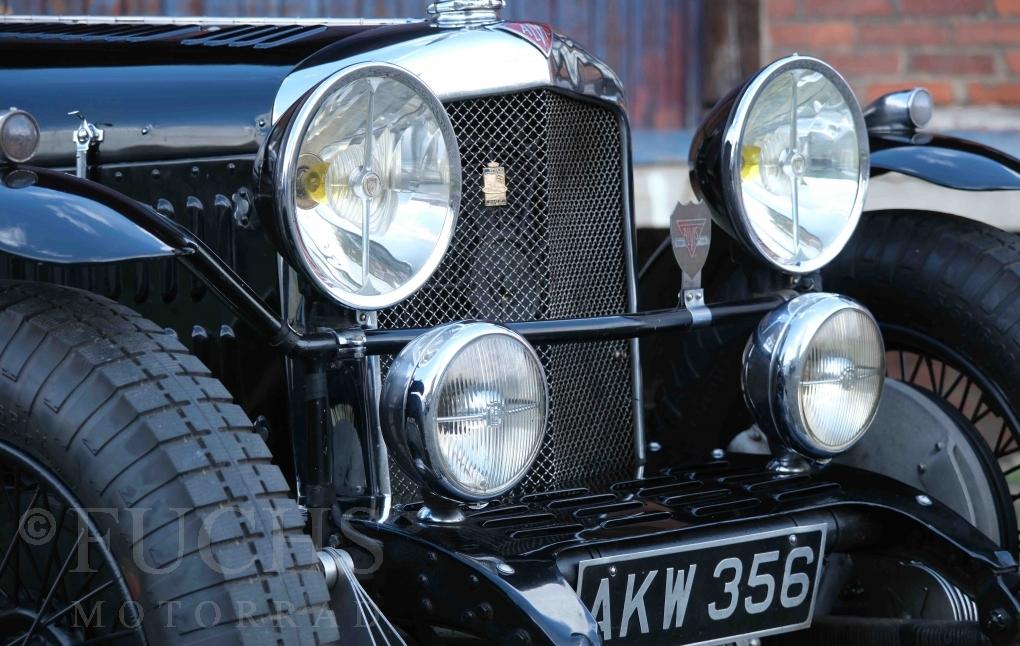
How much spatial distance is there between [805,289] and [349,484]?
0.90 metres

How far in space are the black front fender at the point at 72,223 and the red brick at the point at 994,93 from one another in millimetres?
3659

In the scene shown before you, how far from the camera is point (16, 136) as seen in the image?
190 centimetres

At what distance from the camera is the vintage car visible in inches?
67.6

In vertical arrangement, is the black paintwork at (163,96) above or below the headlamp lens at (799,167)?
above

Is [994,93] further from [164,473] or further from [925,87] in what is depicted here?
[164,473]

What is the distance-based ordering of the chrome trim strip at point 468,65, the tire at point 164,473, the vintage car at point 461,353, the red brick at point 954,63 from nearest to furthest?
the tire at point 164,473 < the vintage car at point 461,353 < the chrome trim strip at point 468,65 < the red brick at point 954,63

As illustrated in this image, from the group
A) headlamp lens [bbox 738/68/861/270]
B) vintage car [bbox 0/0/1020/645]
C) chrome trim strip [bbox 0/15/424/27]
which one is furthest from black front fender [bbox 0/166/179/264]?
headlamp lens [bbox 738/68/861/270]

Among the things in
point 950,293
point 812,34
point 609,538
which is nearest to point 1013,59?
point 812,34

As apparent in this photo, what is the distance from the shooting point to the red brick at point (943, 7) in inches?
184

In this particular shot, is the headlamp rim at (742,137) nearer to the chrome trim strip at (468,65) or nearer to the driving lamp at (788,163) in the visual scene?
the driving lamp at (788,163)

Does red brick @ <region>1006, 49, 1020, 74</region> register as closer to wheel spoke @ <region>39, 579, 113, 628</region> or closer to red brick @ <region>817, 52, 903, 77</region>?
red brick @ <region>817, 52, 903, 77</region>

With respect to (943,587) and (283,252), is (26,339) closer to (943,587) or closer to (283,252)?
(283,252)

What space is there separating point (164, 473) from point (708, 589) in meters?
0.81

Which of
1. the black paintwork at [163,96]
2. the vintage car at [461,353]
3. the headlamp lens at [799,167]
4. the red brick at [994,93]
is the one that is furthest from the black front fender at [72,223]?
the red brick at [994,93]
